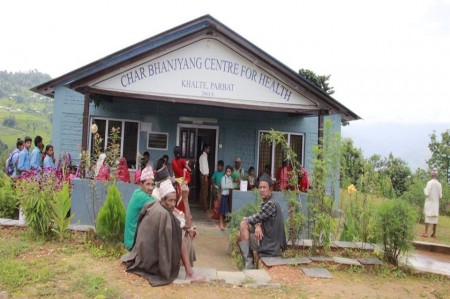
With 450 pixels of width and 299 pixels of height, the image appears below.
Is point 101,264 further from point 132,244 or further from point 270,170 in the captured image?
point 270,170

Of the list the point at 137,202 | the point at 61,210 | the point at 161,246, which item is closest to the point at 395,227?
the point at 161,246

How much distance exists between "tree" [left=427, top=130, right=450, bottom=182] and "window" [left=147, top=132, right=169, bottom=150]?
23.3 m

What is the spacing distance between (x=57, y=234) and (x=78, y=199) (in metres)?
1.90

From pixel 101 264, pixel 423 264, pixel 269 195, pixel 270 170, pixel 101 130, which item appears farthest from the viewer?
pixel 270 170

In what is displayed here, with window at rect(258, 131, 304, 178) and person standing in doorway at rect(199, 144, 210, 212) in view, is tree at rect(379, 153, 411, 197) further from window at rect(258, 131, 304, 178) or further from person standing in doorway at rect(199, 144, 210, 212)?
person standing in doorway at rect(199, 144, 210, 212)

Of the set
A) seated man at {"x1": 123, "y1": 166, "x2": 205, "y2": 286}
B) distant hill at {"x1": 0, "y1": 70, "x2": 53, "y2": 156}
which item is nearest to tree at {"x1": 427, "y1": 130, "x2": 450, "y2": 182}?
seated man at {"x1": 123, "y1": 166, "x2": 205, "y2": 286}

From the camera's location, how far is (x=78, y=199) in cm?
848

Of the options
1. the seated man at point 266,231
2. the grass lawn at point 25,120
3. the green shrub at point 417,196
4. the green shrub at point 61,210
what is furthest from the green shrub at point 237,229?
the grass lawn at point 25,120

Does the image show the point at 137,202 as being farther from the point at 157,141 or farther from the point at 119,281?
the point at 157,141

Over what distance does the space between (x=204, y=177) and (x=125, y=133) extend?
2769 millimetres

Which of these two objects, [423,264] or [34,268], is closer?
[34,268]

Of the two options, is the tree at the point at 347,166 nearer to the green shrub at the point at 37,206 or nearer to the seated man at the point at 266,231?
the seated man at the point at 266,231

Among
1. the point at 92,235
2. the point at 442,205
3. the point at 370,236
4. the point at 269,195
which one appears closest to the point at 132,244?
the point at 92,235

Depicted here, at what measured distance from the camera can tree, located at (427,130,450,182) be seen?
94.9 feet
